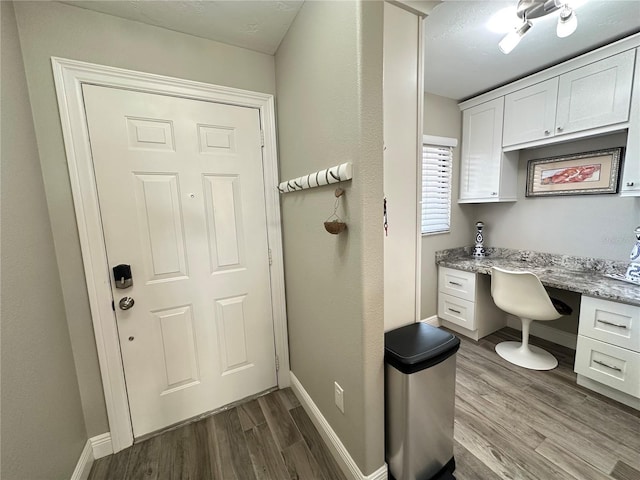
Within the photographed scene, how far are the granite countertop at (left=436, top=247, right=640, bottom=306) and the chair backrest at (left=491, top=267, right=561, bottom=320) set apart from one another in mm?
117

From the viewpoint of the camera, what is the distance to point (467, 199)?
273cm

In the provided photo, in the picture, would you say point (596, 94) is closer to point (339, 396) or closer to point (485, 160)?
point (485, 160)

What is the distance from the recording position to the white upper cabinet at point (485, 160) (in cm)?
246

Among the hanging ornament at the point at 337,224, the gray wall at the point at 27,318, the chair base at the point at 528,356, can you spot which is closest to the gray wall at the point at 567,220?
the chair base at the point at 528,356

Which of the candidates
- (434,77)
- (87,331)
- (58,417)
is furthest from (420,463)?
(434,77)

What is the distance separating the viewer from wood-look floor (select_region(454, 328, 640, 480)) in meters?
1.29

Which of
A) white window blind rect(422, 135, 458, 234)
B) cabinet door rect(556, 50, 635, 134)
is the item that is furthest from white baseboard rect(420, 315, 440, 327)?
cabinet door rect(556, 50, 635, 134)

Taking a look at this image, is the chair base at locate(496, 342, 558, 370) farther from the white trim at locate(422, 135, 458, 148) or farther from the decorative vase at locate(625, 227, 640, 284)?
the white trim at locate(422, 135, 458, 148)

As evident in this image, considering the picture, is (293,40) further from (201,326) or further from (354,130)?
(201,326)

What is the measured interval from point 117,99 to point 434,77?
2.44 meters

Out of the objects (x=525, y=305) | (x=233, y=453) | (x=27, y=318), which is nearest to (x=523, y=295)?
(x=525, y=305)

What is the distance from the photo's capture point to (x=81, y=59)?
4.09 ft

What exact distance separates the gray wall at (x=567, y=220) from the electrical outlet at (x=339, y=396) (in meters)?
2.56

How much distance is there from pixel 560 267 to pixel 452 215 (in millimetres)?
1063
